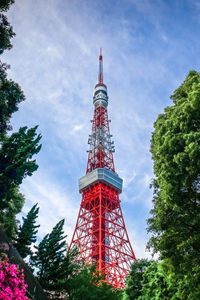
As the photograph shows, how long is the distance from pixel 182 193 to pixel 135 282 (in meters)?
11.6

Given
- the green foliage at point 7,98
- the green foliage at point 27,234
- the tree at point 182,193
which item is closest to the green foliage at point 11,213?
the green foliage at point 27,234

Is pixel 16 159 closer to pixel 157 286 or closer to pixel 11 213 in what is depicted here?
pixel 11 213

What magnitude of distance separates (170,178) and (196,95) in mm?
2578

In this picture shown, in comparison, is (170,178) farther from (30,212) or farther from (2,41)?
(30,212)

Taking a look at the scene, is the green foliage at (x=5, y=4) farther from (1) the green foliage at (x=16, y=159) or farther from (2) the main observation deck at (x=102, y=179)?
(2) the main observation deck at (x=102, y=179)

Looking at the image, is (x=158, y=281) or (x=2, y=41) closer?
(x=2, y=41)

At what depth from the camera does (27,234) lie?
42.3 feet

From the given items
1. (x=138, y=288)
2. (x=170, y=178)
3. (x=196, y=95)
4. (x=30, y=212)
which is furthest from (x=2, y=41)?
(x=138, y=288)

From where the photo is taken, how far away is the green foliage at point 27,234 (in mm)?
12578

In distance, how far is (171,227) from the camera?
26.3 ft

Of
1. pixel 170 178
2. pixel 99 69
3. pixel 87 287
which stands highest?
pixel 99 69

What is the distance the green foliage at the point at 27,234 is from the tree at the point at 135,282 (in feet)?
24.6

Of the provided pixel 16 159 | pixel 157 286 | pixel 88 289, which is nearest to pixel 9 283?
pixel 16 159

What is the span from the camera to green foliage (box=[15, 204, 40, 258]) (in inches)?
495
